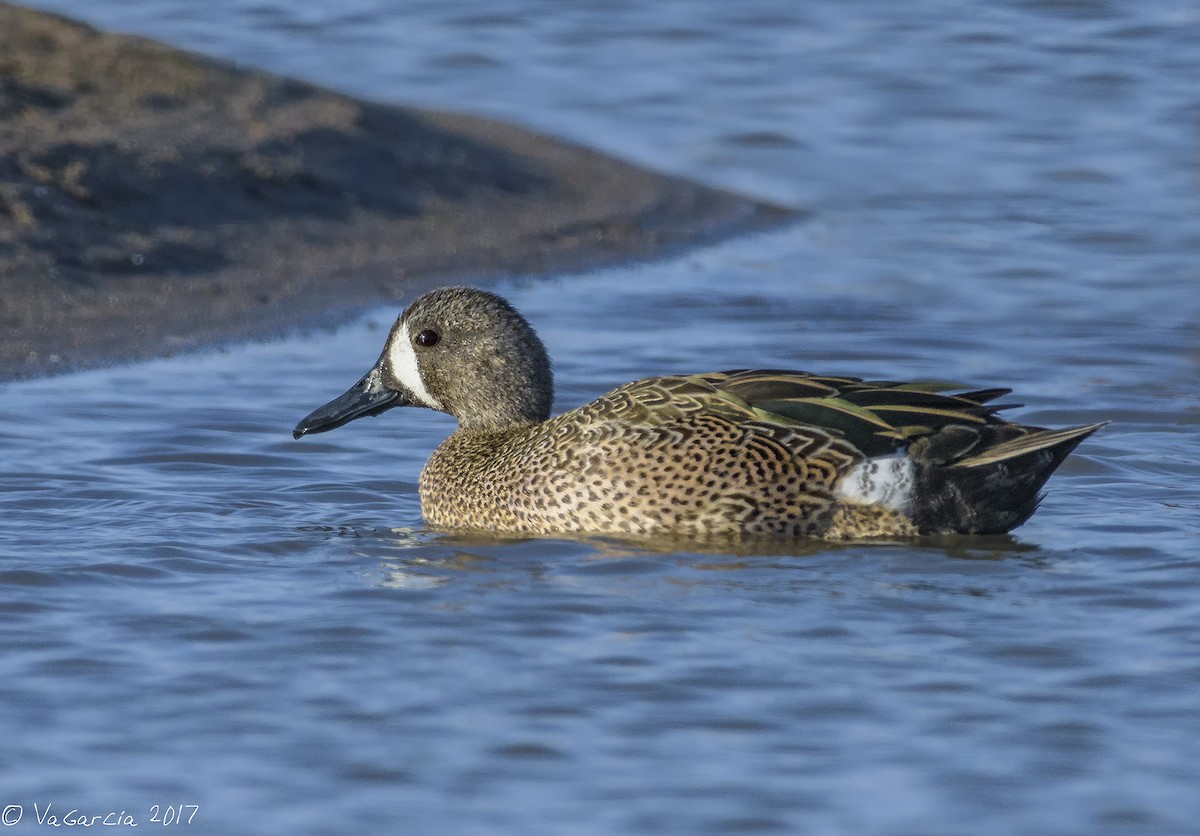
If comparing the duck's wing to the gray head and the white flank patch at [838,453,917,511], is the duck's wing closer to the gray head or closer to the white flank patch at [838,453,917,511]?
the white flank patch at [838,453,917,511]

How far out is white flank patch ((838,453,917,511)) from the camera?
653 centimetres

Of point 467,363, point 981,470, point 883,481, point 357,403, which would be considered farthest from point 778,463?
point 357,403

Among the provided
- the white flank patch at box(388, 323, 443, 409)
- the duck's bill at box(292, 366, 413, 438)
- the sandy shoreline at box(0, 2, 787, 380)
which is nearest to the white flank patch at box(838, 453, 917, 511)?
the white flank patch at box(388, 323, 443, 409)

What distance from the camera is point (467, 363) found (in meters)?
7.33

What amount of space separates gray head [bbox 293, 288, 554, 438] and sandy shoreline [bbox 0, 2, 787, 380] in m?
2.04

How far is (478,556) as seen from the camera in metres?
6.67

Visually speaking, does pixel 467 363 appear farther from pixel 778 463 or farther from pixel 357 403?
pixel 778 463

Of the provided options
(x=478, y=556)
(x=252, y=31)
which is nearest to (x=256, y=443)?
(x=478, y=556)

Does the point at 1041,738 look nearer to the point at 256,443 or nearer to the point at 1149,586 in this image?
the point at 1149,586

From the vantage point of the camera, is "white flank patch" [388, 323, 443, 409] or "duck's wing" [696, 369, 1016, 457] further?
"white flank patch" [388, 323, 443, 409]

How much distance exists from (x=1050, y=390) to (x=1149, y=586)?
9.08ft

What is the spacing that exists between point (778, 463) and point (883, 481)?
13.1 inches

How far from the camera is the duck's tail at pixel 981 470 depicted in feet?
21.4

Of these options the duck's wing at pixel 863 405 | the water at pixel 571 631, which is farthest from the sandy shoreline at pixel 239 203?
the duck's wing at pixel 863 405
